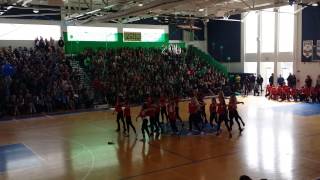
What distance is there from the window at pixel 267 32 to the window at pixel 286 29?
0.75 metres

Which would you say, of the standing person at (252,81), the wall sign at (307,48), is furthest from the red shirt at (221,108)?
the standing person at (252,81)

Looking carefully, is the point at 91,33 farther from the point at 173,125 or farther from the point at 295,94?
the point at 173,125

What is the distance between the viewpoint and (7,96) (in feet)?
60.6

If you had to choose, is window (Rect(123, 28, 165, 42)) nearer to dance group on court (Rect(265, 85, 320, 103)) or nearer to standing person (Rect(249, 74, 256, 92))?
standing person (Rect(249, 74, 256, 92))

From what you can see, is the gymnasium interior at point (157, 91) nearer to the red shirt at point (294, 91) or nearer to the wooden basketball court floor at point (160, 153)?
the wooden basketball court floor at point (160, 153)

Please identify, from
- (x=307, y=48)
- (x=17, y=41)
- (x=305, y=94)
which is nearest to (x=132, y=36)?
(x=17, y=41)

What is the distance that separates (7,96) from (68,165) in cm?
1059

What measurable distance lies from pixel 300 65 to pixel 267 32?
14.7ft

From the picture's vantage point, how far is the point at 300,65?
976 inches

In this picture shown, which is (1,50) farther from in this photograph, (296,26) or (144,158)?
(296,26)

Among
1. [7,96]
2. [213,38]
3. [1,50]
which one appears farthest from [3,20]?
[213,38]

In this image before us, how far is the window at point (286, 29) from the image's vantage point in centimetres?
2583

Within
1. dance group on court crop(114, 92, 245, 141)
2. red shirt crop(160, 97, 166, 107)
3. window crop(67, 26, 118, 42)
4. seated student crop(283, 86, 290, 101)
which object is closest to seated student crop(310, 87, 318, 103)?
seated student crop(283, 86, 290, 101)

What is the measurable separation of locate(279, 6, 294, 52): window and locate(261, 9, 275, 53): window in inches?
29.4
